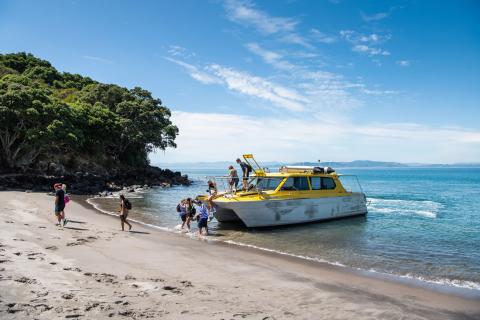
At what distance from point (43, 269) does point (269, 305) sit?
4.72m

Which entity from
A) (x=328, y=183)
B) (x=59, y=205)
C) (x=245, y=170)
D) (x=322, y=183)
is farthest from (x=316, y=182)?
(x=59, y=205)

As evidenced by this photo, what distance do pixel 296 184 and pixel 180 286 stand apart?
11528mm

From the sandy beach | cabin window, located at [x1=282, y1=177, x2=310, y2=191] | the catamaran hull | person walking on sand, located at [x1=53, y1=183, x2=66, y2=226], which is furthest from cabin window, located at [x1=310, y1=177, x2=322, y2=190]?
person walking on sand, located at [x1=53, y1=183, x2=66, y2=226]

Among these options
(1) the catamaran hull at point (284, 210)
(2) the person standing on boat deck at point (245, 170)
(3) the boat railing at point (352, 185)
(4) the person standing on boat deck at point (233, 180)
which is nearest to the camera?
(1) the catamaran hull at point (284, 210)

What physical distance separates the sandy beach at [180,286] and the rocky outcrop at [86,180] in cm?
2026

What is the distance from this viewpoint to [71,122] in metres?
36.7

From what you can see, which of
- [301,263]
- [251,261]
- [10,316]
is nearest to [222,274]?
[251,261]

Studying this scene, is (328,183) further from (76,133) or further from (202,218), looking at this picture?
(76,133)

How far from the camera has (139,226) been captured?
16656 millimetres

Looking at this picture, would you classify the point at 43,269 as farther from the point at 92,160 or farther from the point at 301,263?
the point at 92,160

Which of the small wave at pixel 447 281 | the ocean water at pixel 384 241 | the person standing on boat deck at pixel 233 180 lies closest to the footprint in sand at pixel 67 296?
the ocean water at pixel 384 241

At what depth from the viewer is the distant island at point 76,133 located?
3150cm

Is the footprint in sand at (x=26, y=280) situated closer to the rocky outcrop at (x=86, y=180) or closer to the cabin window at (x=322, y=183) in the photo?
the cabin window at (x=322, y=183)

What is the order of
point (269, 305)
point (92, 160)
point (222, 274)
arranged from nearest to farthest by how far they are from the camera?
point (269, 305) < point (222, 274) < point (92, 160)
